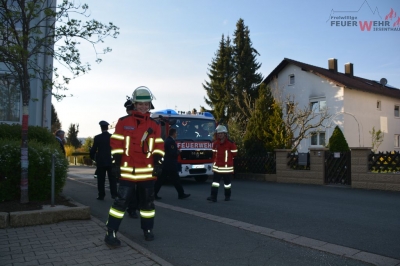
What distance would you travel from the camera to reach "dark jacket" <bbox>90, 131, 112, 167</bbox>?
32.8 ft

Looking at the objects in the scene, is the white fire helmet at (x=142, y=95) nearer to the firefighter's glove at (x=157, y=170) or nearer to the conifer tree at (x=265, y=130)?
the firefighter's glove at (x=157, y=170)

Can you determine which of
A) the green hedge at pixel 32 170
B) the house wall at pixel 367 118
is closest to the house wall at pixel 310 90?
the house wall at pixel 367 118

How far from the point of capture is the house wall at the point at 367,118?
32438 mm

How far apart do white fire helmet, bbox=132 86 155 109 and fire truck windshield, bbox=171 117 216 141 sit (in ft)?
30.6

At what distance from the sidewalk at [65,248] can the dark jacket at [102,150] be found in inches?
143

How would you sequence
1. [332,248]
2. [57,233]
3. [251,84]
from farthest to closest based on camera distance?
[251,84] → [57,233] → [332,248]

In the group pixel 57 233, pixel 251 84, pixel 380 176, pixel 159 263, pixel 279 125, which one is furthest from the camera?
pixel 251 84

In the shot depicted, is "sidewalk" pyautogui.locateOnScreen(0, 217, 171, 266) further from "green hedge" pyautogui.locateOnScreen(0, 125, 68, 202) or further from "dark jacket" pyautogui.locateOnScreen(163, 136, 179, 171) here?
"dark jacket" pyautogui.locateOnScreen(163, 136, 179, 171)

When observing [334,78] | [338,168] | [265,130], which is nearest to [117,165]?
[338,168]

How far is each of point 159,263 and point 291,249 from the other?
5.90 feet

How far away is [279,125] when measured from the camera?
61.6 feet

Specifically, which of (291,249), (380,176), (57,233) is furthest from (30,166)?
(380,176)

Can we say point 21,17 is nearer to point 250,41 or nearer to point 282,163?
point 282,163

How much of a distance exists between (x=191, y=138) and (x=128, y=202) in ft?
32.0
